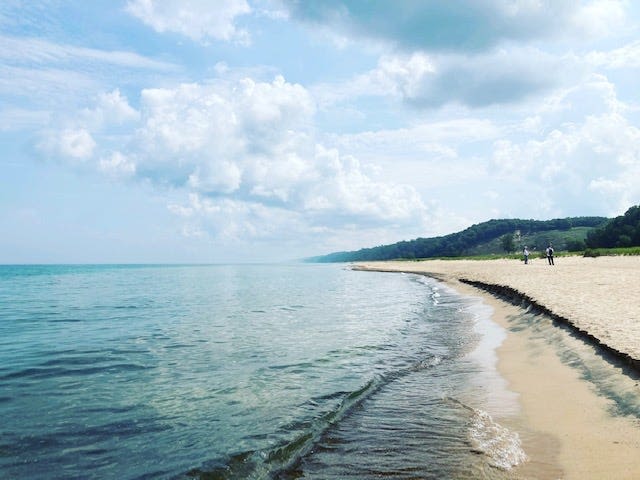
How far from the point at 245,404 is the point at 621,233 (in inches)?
4542

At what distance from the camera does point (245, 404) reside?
37.0 ft

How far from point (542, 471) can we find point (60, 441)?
893 cm

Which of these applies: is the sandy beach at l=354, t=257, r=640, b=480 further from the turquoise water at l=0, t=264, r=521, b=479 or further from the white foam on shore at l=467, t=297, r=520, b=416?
the turquoise water at l=0, t=264, r=521, b=479

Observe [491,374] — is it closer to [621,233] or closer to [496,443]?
[496,443]

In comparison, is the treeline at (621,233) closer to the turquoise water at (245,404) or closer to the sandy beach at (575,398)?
the sandy beach at (575,398)

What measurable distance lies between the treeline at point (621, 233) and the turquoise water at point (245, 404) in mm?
95899

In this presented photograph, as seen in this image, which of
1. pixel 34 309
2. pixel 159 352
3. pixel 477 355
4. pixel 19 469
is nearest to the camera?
pixel 19 469

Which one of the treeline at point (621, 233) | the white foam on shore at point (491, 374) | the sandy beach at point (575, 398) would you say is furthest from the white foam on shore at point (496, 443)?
the treeline at point (621, 233)

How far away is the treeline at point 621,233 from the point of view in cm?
9738

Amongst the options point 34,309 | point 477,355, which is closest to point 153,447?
point 477,355

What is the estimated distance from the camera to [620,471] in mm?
6680

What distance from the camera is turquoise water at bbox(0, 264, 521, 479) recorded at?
7.90 meters

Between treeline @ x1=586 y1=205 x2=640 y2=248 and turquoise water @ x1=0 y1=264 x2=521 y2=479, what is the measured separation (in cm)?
9590

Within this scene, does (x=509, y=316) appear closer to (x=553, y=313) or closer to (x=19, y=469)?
(x=553, y=313)
